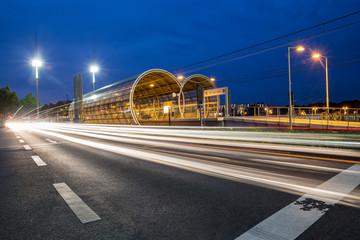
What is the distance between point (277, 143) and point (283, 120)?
15.3 meters

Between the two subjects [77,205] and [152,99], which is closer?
[77,205]

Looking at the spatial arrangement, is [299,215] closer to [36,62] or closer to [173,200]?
[173,200]

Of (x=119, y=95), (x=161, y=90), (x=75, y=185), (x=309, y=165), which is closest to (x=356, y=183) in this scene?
(x=309, y=165)

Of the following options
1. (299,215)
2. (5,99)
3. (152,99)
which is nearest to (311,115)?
(299,215)

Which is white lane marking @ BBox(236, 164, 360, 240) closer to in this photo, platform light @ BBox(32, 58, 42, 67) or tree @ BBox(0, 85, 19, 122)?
tree @ BBox(0, 85, 19, 122)

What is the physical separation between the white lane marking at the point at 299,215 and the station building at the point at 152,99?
28.6 meters

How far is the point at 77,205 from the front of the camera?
12.0 ft

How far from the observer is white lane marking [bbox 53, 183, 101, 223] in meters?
3.19

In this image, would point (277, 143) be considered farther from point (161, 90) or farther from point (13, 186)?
point (161, 90)

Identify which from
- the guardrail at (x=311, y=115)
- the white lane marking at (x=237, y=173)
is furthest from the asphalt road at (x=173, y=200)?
the guardrail at (x=311, y=115)

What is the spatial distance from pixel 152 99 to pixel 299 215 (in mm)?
48469

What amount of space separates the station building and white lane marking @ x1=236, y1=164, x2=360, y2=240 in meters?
28.6

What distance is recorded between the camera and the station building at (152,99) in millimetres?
36938

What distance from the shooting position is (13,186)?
486 cm
